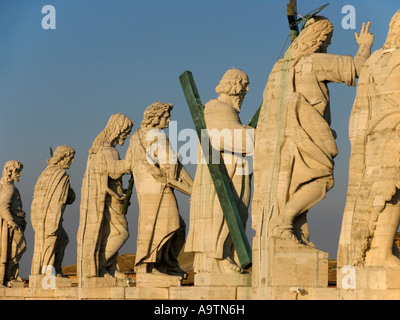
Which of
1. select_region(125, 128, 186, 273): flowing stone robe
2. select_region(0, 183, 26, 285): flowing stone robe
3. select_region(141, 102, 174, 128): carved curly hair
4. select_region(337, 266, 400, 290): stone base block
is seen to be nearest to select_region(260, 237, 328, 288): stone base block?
select_region(337, 266, 400, 290): stone base block

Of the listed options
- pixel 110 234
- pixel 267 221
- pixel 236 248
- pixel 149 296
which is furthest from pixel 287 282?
pixel 110 234

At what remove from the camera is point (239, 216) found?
21281mm

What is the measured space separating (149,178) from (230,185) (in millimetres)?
3340

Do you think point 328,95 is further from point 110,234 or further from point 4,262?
point 4,262

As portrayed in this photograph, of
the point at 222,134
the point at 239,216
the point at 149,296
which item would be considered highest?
the point at 222,134

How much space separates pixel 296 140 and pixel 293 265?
186cm

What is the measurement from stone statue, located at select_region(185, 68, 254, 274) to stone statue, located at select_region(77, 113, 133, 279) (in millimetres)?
4471

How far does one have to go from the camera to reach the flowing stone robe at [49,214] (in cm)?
2839

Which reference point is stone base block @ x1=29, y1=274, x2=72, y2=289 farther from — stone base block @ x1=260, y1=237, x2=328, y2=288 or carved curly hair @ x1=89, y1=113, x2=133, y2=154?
stone base block @ x1=260, y1=237, x2=328, y2=288

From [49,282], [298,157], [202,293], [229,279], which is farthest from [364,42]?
[49,282]

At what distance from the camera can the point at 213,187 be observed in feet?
71.2

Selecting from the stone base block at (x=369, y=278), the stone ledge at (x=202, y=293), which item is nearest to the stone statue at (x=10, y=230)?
the stone ledge at (x=202, y=293)

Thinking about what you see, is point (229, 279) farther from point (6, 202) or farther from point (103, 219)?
point (6, 202)

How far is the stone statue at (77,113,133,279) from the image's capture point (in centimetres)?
2631
